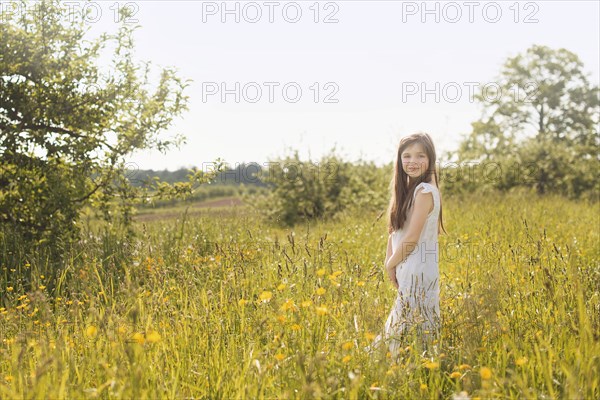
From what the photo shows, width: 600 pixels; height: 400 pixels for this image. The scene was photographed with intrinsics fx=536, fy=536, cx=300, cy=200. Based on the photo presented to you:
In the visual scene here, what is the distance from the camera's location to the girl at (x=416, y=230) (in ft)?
10.8

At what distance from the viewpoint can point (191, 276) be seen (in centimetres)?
450

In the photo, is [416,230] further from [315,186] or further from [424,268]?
[315,186]

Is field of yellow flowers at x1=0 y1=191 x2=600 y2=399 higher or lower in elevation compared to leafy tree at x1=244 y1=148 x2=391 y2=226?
lower

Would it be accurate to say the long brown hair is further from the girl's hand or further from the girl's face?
the girl's hand

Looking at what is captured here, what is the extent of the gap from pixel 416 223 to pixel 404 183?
53 centimetres

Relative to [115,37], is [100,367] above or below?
below

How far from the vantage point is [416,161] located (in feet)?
12.1

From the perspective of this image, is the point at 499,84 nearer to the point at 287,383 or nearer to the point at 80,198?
the point at 80,198

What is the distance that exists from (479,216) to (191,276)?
516cm

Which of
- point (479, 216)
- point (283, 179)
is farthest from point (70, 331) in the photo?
point (283, 179)

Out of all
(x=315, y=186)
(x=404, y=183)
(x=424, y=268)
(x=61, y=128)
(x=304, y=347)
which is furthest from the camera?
(x=315, y=186)

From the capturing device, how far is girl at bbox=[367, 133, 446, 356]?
10.8 ft

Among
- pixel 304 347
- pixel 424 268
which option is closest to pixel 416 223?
pixel 424 268

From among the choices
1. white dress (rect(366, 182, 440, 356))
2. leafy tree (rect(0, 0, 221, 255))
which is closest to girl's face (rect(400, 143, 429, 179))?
white dress (rect(366, 182, 440, 356))
